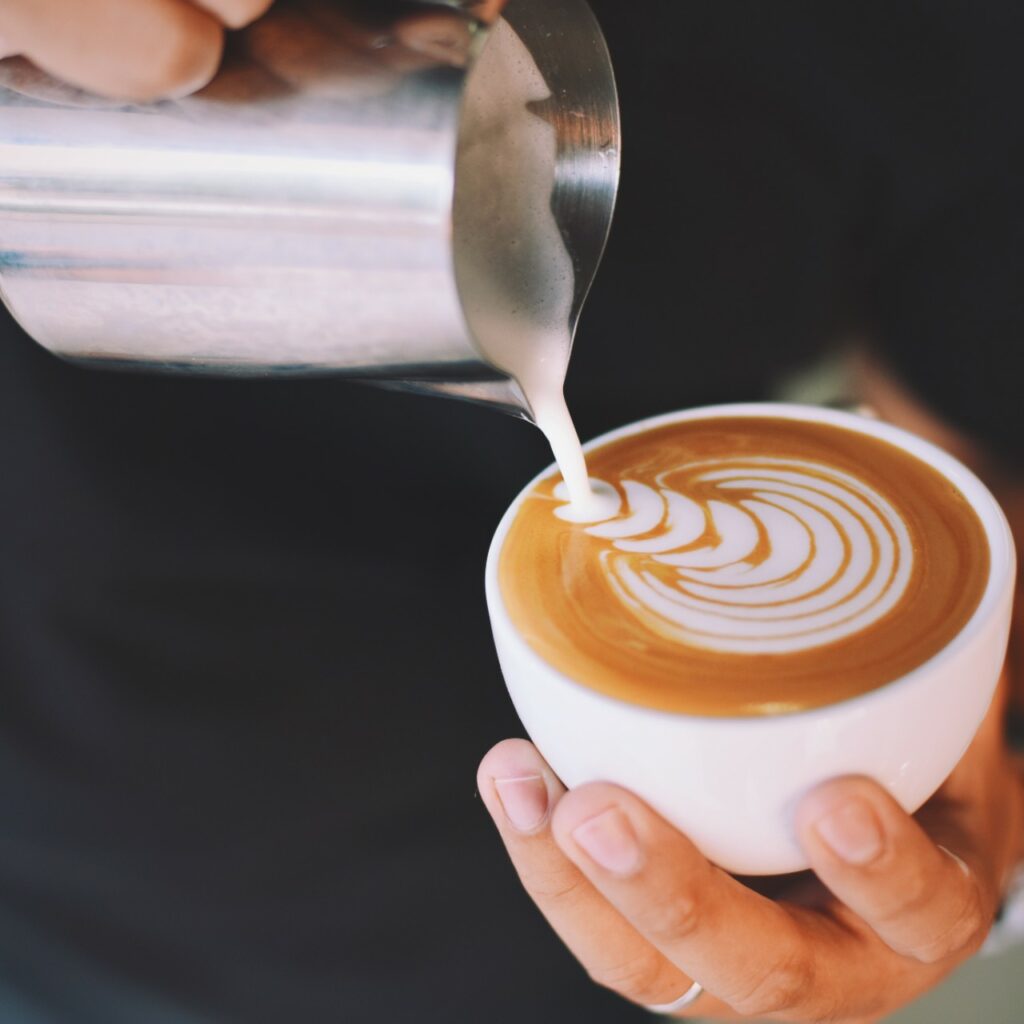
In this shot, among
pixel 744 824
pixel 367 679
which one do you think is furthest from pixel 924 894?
pixel 367 679

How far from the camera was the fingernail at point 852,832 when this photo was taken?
0.58 metres

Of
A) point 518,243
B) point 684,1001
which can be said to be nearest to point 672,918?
point 684,1001

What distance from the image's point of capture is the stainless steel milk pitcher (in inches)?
19.6

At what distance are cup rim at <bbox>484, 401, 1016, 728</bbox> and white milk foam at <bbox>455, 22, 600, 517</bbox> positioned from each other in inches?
4.3

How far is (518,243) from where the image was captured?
0.71 meters

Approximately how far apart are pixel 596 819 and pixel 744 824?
9 centimetres

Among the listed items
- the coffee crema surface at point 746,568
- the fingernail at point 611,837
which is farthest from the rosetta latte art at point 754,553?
the fingernail at point 611,837

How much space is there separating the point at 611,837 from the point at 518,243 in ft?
1.28

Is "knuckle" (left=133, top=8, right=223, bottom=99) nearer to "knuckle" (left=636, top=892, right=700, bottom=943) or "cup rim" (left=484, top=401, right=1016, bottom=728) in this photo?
"cup rim" (left=484, top=401, right=1016, bottom=728)

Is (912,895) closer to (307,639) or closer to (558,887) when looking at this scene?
(558,887)

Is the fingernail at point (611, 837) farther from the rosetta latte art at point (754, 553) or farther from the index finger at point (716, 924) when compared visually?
the rosetta latte art at point (754, 553)

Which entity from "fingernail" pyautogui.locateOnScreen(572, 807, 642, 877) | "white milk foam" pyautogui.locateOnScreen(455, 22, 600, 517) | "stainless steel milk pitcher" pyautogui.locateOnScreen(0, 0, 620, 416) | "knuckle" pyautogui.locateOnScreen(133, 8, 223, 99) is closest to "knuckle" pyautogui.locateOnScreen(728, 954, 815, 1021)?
"fingernail" pyautogui.locateOnScreen(572, 807, 642, 877)

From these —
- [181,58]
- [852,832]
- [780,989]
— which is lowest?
[780,989]

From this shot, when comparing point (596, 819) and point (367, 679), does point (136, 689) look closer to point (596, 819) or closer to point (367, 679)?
point (367, 679)
